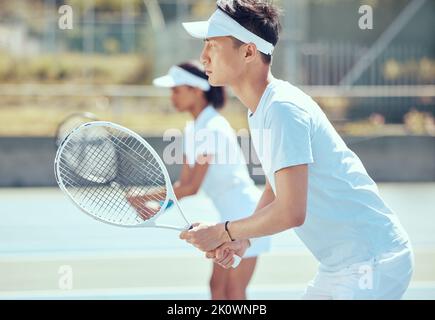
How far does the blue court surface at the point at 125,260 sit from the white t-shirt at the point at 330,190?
3.57 m

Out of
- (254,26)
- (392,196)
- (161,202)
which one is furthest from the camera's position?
(392,196)

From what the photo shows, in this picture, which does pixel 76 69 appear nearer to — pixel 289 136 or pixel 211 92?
pixel 211 92

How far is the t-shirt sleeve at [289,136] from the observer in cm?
310

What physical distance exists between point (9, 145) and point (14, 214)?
2.43 meters

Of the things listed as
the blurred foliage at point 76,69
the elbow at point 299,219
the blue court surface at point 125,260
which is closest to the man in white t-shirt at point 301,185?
the elbow at point 299,219

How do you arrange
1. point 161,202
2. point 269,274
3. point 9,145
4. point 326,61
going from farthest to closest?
point 326,61, point 9,145, point 269,274, point 161,202

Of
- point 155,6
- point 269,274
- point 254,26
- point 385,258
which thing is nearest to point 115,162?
point 254,26

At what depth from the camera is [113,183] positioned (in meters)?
4.05

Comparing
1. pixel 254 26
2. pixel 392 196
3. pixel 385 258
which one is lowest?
pixel 392 196

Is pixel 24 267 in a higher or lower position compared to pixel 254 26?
lower

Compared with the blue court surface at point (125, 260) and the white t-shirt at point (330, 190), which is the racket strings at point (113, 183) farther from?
the blue court surface at point (125, 260)

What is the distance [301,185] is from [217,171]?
2.43 metres

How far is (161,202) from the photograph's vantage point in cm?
390

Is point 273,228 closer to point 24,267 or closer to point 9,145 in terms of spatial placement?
point 24,267
